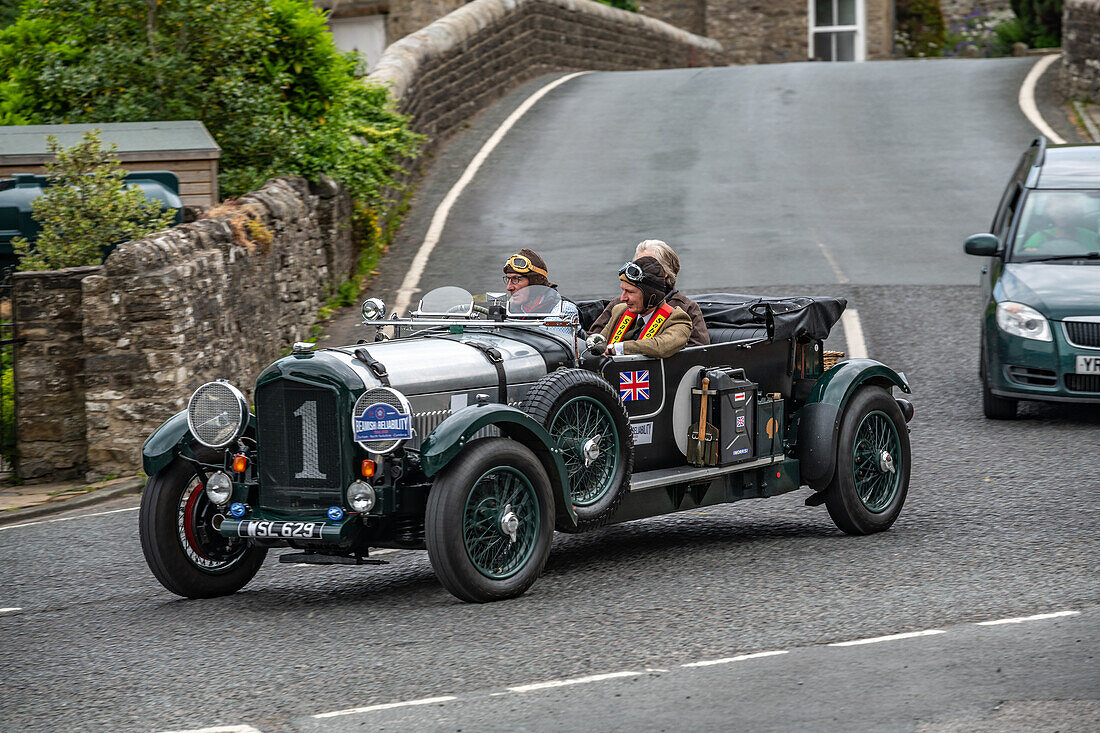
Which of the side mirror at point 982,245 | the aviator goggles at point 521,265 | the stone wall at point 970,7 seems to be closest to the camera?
the aviator goggles at point 521,265

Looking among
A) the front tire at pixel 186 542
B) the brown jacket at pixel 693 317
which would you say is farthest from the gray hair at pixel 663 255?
the front tire at pixel 186 542

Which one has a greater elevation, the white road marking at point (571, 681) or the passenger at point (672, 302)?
the passenger at point (672, 302)

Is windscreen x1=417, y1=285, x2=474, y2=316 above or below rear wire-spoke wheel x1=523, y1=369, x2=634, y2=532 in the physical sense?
above

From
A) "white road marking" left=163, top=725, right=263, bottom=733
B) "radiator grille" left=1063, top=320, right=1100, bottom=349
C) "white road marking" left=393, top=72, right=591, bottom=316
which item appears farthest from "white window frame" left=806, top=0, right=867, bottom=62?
"white road marking" left=163, top=725, right=263, bottom=733

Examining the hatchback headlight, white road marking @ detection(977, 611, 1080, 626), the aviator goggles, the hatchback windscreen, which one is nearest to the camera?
white road marking @ detection(977, 611, 1080, 626)

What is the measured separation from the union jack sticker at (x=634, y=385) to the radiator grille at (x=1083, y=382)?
498 cm

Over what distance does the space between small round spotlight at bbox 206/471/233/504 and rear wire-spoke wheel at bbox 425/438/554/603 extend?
103 centimetres

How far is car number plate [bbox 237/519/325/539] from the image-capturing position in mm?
6523

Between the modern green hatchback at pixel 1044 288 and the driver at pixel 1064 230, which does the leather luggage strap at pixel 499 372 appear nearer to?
the modern green hatchback at pixel 1044 288

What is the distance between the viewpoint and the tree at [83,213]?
1157 cm

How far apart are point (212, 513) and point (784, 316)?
3298 mm

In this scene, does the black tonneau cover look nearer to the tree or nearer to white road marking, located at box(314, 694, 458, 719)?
white road marking, located at box(314, 694, 458, 719)

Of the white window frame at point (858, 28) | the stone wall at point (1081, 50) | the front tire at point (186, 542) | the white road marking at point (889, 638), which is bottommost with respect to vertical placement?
the white road marking at point (889, 638)

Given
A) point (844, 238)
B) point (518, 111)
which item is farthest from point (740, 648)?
point (518, 111)
